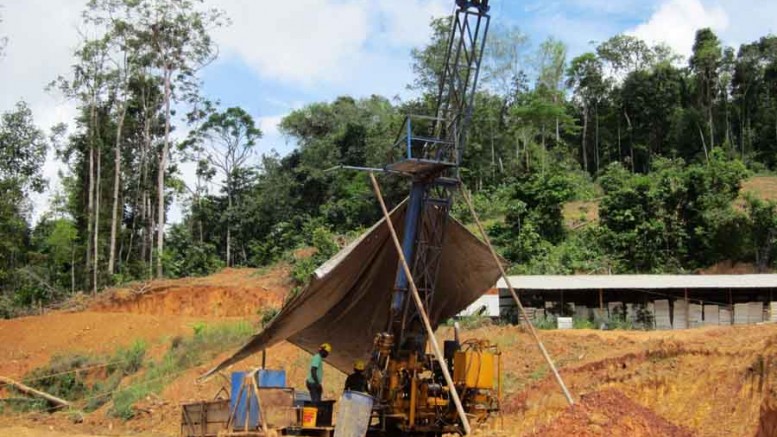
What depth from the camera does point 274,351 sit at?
28.7m

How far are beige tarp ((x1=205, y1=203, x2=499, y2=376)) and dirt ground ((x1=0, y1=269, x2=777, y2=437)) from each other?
3096 millimetres

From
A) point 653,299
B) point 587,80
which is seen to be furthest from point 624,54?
point 653,299

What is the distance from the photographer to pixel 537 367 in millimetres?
24266

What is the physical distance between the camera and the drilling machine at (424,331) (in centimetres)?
→ 1388

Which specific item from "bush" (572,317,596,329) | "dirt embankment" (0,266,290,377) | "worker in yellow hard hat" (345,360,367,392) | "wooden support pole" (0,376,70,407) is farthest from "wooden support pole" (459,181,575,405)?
"dirt embankment" (0,266,290,377)

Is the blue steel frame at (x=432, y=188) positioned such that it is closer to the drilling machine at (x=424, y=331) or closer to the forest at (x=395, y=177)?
the drilling machine at (x=424, y=331)

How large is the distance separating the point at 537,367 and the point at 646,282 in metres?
8.33

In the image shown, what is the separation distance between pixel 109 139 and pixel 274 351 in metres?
28.1

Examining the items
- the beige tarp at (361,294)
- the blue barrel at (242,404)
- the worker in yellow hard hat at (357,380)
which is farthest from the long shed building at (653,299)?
the blue barrel at (242,404)

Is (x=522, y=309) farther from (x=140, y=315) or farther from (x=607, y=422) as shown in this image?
(x=140, y=315)

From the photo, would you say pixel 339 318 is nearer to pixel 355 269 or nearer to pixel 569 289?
pixel 355 269

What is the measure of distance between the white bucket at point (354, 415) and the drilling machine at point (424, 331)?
3.52 feet

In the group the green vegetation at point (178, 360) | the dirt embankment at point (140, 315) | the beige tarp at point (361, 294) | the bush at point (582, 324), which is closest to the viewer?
the beige tarp at point (361, 294)

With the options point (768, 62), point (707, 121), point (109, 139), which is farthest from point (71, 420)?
point (768, 62)
